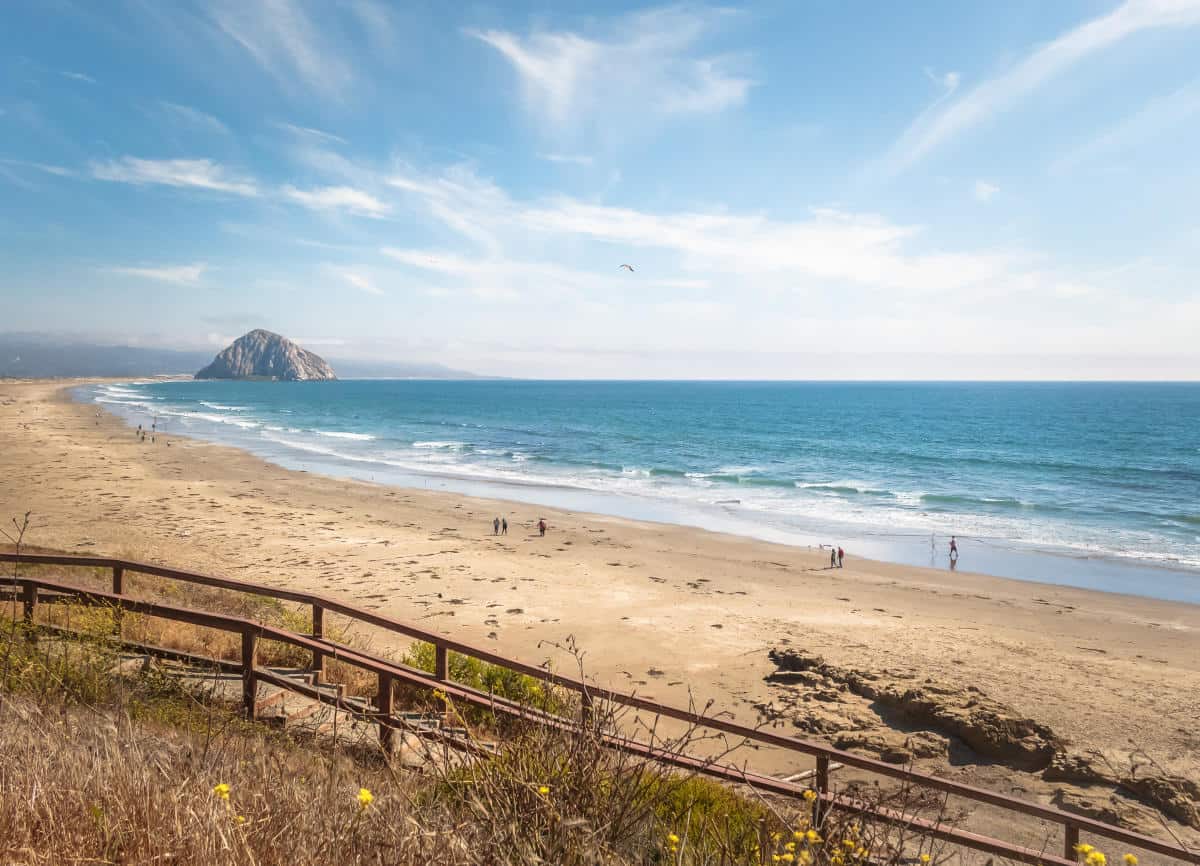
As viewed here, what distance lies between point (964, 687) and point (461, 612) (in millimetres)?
10349

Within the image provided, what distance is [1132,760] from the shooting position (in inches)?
386

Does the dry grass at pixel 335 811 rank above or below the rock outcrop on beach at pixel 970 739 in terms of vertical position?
above

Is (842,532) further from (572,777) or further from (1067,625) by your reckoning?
(572,777)

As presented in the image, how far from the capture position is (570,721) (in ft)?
11.8

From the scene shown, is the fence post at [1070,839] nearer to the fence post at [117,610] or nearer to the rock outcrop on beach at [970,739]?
the rock outcrop on beach at [970,739]

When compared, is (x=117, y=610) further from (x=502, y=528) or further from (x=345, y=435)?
(x=345, y=435)

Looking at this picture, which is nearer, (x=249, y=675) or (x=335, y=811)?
(x=335, y=811)

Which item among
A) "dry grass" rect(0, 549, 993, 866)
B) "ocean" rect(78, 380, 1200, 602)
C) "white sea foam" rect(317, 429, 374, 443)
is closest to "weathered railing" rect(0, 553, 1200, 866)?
"dry grass" rect(0, 549, 993, 866)

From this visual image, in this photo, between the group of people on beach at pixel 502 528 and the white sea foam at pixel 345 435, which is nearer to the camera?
the group of people on beach at pixel 502 528

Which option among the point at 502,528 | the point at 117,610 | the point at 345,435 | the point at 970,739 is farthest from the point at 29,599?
the point at 345,435

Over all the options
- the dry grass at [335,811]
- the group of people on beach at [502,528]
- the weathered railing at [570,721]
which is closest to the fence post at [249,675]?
the weathered railing at [570,721]

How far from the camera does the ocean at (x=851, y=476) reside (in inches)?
1142

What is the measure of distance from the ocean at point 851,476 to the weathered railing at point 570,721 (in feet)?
76.0

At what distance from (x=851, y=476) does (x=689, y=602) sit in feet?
113
